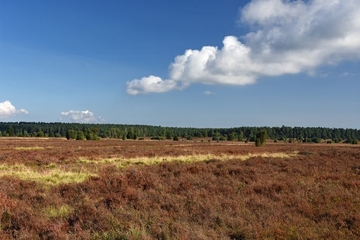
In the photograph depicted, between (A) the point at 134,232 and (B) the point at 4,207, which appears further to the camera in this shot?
(B) the point at 4,207

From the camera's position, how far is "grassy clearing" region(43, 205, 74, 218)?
758 centimetres

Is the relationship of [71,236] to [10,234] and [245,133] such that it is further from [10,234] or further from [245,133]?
[245,133]

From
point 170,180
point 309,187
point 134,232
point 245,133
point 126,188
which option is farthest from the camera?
point 245,133

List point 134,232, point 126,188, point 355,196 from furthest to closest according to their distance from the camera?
point 126,188
point 355,196
point 134,232

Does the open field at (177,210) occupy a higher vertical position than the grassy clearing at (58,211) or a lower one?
higher

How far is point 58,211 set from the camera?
7.91 meters

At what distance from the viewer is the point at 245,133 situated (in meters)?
162

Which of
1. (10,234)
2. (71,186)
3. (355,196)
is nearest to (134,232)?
(10,234)

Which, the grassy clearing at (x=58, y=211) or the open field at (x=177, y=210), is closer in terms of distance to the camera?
the open field at (x=177, y=210)

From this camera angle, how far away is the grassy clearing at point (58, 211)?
758 cm

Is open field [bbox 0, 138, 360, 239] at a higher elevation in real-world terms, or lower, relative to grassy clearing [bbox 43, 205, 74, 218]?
higher

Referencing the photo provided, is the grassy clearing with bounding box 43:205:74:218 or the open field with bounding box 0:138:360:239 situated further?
the grassy clearing with bounding box 43:205:74:218

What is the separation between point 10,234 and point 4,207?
2.03 meters

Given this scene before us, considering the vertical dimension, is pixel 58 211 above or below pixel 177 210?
below
